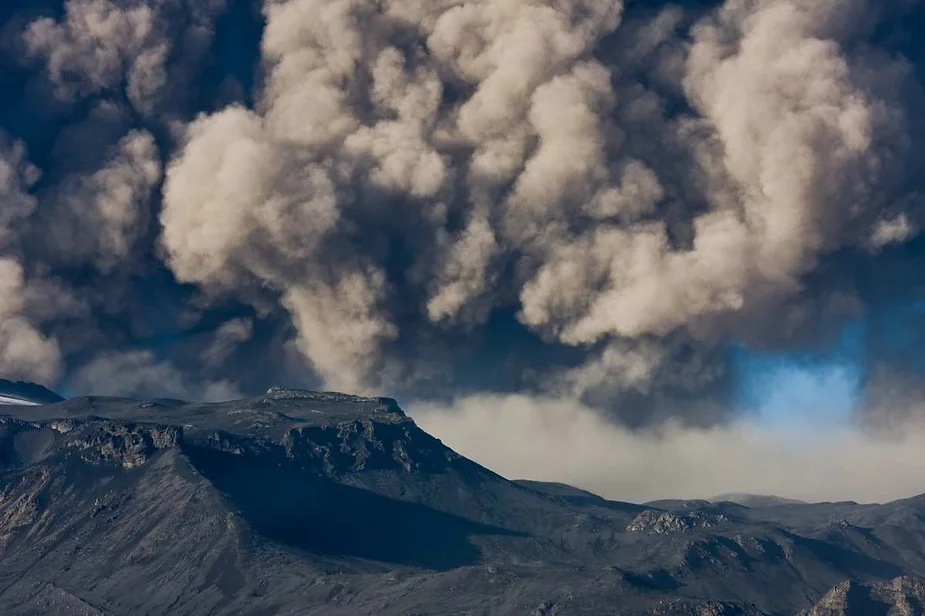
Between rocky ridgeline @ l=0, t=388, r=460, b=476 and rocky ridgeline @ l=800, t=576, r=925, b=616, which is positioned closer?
rocky ridgeline @ l=800, t=576, r=925, b=616

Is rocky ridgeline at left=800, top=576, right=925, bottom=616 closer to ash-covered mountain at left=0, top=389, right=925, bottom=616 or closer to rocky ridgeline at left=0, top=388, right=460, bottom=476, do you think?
ash-covered mountain at left=0, top=389, right=925, bottom=616

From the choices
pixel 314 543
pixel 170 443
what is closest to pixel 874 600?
pixel 314 543

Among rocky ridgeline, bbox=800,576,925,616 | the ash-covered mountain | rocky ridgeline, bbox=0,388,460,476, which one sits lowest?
rocky ridgeline, bbox=800,576,925,616

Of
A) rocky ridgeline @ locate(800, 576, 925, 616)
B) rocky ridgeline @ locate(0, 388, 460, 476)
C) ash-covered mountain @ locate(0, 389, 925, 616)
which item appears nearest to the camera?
ash-covered mountain @ locate(0, 389, 925, 616)

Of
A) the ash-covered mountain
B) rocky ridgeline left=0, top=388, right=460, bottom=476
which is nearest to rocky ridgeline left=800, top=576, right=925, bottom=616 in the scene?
the ash-covered mountain

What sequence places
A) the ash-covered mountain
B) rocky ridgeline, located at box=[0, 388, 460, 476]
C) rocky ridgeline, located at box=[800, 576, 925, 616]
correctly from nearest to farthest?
the ash-covered mountain
rocky ridgeline, located at box=[800, 576, 925, 616]
rocky ridgeline, located at box=[0, 388, 460, 476]

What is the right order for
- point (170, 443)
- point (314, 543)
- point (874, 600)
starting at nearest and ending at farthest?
1. point (874, 600)
2. point (314, 543)
3. point (170, 443)

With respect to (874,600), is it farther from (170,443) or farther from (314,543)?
(170,443)

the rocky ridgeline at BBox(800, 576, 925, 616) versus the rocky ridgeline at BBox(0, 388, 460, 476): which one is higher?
the rocky ridgeline at BBox(0, 388, 460, 476)

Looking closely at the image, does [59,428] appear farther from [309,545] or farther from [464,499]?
[464,499]
